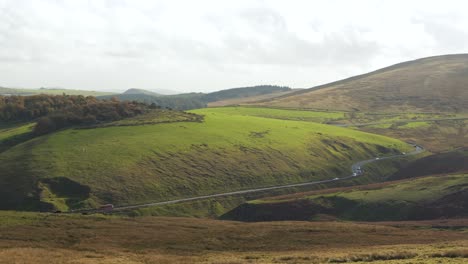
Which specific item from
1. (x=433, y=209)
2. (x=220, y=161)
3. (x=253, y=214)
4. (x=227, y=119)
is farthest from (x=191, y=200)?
(x=227, y=119)

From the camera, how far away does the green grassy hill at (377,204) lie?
3620 inches

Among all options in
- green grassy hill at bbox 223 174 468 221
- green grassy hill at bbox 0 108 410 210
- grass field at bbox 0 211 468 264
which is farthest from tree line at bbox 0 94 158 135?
green grassy hill at bbox 223 174 468 221

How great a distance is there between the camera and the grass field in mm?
51938

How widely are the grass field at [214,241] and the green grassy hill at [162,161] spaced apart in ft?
78.6

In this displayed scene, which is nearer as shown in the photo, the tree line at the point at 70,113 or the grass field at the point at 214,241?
the grass field at the point at 214,241

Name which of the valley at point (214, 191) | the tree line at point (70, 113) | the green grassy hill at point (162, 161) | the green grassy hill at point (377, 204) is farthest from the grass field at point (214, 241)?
the tree line at point (70, 113)

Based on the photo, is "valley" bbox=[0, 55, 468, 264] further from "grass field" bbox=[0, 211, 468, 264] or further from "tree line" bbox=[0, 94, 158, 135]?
"tree line" bbox=[0, 94, 158, 135]

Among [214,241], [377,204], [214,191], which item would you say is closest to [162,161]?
[214,191]

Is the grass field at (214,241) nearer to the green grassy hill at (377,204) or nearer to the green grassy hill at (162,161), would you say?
the green grassy hill at (377,204)

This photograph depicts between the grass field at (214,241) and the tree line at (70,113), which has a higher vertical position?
the tree line at (70,113)

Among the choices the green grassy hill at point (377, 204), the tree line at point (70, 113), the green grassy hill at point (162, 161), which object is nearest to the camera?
the green grassy hill at point (377, 204)

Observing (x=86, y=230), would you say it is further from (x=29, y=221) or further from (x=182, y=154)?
(x=182, y=154)

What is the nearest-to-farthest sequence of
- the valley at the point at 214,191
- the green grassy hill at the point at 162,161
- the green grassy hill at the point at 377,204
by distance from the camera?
the valley at the point at 214,191 < the green grassy hill at the point at 377,204 < the green grassy hill at the point at 162,161

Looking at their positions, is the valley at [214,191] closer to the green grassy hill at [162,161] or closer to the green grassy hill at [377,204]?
the green grassy hill at [377,204]
